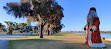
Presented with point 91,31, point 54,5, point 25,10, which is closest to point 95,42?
point 91,31

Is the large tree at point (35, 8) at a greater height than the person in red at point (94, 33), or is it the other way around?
the large tree at point (35, 8)

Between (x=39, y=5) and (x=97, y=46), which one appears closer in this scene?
(x=97, y=46)

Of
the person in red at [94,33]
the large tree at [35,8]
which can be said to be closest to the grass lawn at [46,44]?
the person in red at [94,33]

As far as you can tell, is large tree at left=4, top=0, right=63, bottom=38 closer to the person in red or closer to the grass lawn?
the grass lawn

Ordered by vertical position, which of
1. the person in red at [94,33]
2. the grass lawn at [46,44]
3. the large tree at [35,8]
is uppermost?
the large tree at [35,8]

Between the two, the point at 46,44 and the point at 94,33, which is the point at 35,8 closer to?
the point at 46,44

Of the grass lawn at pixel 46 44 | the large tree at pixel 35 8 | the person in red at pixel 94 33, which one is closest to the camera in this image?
the grass lawn at pixel 46 44

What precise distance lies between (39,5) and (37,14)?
1708 millimetres

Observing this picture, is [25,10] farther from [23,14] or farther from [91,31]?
[91,31]

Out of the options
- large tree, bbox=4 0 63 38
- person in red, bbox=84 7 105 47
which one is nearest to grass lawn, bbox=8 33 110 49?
person in red, bbox=84 7 105 47

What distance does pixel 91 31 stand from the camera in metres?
11.4

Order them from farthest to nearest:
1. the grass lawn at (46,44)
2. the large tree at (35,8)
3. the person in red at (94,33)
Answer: the large tree at (35,8), the person in red at (94,33), the grass lawn at (46,44)

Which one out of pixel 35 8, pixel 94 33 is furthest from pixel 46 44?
pixel 35 8

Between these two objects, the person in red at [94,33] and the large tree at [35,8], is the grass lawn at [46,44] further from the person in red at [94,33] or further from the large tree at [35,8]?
the large tree at [35,8]
